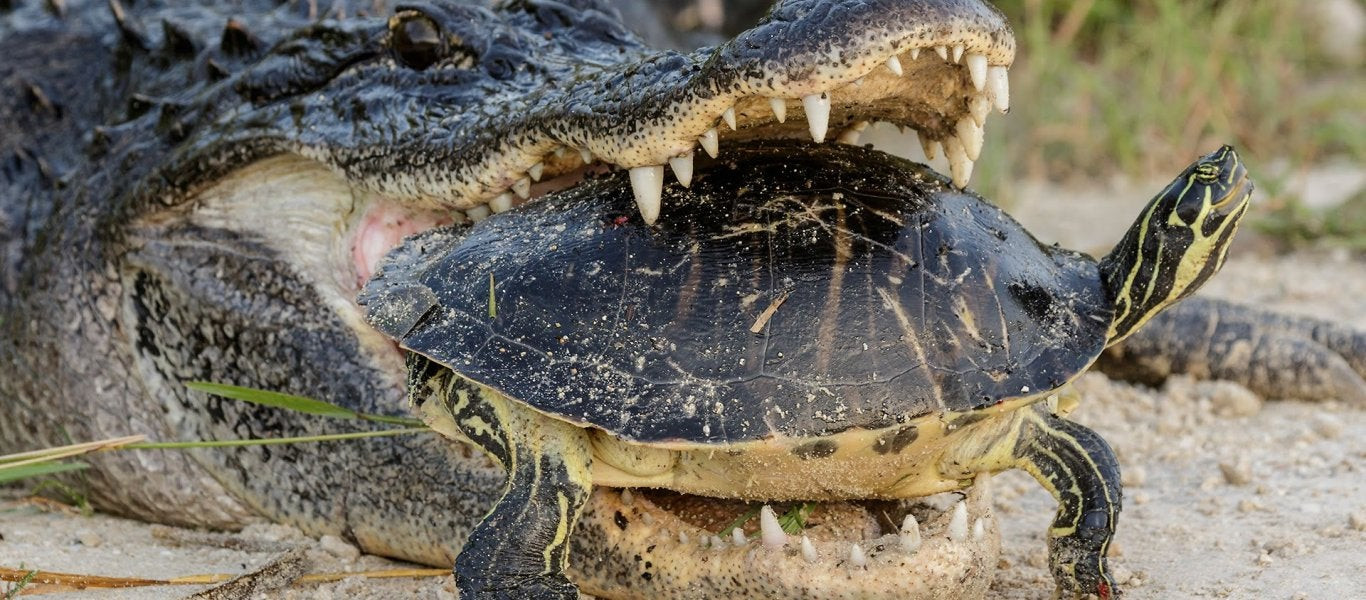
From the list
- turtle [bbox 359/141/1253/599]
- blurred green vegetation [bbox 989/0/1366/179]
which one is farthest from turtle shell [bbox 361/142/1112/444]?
blurred green vegetation [bbox 989/0/1366/179]

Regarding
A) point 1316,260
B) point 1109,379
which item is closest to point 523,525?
point 1109,379

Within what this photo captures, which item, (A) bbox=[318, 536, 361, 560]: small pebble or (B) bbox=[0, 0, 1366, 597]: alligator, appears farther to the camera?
(A) bbox=[318, 536, 361, 560]: small pebble

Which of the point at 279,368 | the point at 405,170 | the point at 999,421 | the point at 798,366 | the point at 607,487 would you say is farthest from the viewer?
the point at 279,368

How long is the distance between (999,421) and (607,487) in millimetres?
692

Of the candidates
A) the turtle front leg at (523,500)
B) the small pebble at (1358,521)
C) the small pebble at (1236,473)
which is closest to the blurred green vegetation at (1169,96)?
the small pebble at (1236,473)

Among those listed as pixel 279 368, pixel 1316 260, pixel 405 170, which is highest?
pixel 1316 260

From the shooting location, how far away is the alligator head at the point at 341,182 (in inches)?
82.0

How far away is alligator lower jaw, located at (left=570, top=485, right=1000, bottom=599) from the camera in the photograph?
2086 millimetres

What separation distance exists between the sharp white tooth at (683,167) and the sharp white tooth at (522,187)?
435 mm

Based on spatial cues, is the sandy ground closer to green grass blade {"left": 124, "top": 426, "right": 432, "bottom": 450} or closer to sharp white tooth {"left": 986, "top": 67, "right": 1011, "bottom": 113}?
green grass blade {"left": 124, "top": 426, "right": 432, "bottom": 450}

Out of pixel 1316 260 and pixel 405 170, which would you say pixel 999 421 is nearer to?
pixel 405 170

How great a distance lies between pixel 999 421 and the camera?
219cm

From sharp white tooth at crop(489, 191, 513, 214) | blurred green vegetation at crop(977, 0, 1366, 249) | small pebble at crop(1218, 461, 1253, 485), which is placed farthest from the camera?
blurred green vegetation at crop(977, 0, 1366, 249)

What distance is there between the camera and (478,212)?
8.55 ft
